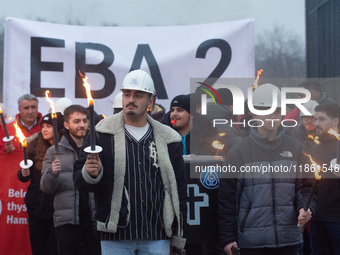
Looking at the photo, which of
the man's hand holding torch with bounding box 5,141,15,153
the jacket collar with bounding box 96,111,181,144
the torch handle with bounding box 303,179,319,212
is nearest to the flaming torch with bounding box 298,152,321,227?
the torch handle with bounding box 303,179,319,212

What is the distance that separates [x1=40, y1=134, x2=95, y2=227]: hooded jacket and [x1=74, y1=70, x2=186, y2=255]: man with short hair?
1.25m

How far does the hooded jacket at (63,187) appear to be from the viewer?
13.6 ft

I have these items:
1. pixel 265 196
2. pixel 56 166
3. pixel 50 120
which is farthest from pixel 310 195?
pixel 50 120

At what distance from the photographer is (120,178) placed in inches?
116

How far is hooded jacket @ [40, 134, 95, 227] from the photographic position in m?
4.14

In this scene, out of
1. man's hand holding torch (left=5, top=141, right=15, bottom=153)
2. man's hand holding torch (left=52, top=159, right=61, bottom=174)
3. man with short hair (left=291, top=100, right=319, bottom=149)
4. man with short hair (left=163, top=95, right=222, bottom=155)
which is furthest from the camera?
man with short hair (left=291, top=100, right=319, bottom=149)

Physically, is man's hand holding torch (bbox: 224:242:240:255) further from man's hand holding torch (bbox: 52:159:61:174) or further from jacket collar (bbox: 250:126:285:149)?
man's hand holding torch (bbox: 52:159:61:174)

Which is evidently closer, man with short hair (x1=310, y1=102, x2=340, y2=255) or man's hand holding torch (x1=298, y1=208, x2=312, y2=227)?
man's hand holding torch (x1=298, y1=208, x2=312, y2=227)

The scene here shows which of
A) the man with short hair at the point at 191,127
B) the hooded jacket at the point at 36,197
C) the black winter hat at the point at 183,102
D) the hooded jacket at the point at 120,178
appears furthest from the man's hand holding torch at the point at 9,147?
the hooded jacket at the point at 120,178

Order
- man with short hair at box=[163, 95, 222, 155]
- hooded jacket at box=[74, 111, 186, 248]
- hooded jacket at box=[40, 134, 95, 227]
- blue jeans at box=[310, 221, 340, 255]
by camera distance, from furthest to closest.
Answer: man with short hair at box=[163, 95, 222, 155]
blue jeans at box=[310, 221, 340, 255]
hooded jacket at box=[40, 134, 95, 227]
hooded jacket at box=[74, 111, 186, 248]

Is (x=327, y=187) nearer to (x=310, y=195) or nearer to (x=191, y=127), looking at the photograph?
(x=310, y=195)

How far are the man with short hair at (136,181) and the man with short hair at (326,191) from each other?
179 centimetres

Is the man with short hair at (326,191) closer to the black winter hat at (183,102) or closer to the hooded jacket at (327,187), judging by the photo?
the hooded jacket at (327,187)

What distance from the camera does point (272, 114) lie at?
3.69 metres
